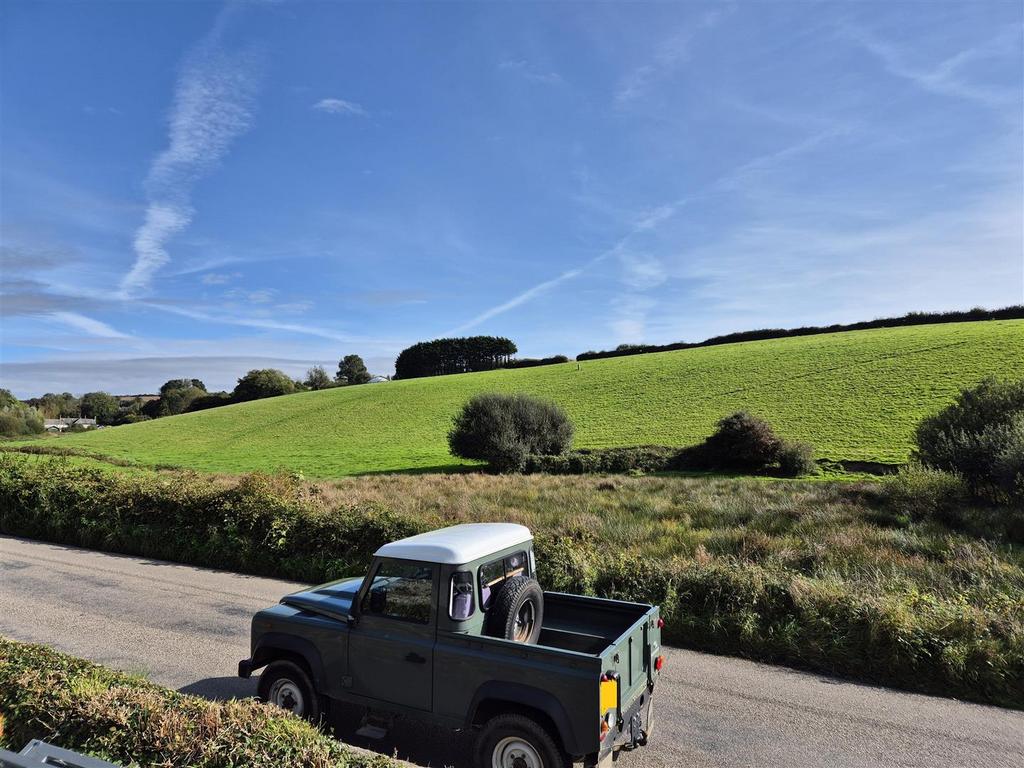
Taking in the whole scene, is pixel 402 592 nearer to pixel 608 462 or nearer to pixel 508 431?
pixel 608 462

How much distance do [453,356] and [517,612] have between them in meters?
110

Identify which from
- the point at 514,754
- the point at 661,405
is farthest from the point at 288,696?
the point at 661,405

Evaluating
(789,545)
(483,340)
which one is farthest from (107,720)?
(483,340)

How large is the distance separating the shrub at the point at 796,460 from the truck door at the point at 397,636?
32.5 m

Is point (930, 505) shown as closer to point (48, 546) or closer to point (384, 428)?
point (48, 546)

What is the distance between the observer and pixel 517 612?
5.57 m

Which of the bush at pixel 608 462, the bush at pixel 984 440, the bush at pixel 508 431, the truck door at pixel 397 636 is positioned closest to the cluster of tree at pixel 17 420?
the bush at pixel 508 431

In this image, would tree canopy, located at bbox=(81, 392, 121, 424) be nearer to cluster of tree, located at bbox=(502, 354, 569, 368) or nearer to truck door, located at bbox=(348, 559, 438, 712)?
cluster of tree, located at bbox=(502, 354, 569, 368)

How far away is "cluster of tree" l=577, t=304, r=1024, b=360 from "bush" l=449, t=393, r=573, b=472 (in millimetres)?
53034

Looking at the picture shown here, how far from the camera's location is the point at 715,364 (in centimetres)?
6519

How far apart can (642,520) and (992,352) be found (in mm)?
47983

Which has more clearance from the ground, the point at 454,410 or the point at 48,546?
the point at 454,410

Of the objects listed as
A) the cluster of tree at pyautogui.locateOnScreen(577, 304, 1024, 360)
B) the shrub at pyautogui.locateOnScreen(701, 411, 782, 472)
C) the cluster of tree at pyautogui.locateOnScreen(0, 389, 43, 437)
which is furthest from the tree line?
the shrub at pyautogui.locateOnScreen(701, 411, 782, 472)

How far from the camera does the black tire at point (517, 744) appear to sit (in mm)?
4862
